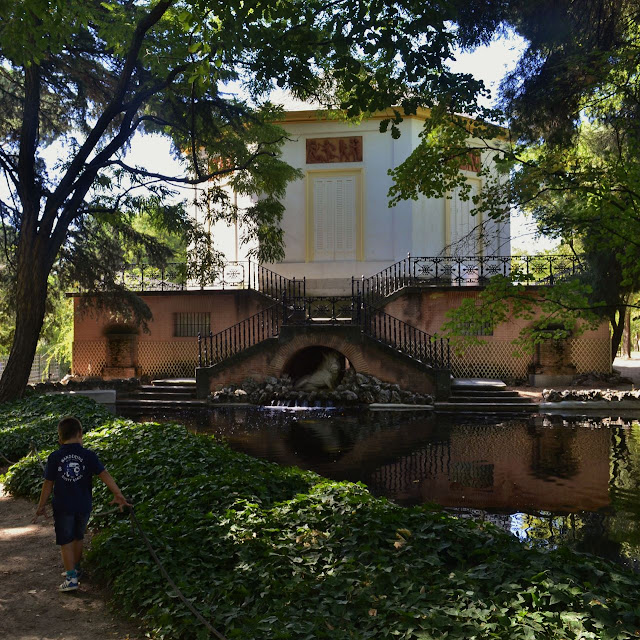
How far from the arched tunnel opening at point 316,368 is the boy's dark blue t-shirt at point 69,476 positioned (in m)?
15.1

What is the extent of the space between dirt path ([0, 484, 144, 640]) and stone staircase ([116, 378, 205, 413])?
13436 mm

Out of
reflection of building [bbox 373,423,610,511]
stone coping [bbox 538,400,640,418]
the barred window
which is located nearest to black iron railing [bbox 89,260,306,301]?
the barred window

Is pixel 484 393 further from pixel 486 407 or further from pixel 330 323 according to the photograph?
pixel 330 323

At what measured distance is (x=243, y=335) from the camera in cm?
2284

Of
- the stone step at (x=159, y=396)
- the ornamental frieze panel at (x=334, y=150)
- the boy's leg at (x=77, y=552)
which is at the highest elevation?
the ornamental frieze panel at (x=334, y=150)

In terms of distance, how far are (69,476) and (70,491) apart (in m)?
0.12

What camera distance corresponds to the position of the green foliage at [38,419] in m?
10.7

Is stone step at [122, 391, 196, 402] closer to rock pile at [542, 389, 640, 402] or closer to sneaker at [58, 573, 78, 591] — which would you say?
rock pile at [542, 389, 640, 402]

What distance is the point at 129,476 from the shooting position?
25.6 feet

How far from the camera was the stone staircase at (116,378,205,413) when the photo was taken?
20.5 metres

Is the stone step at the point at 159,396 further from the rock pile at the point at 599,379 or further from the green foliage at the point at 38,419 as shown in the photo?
the rock pile at the point at 599,379

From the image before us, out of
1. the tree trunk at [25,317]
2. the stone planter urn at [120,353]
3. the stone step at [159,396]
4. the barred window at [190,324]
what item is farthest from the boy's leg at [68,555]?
the stone planter urn at [120,353]

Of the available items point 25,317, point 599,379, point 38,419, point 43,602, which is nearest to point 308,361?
point 599,379

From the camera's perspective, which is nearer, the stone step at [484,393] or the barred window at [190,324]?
the stone step at [484,393]
